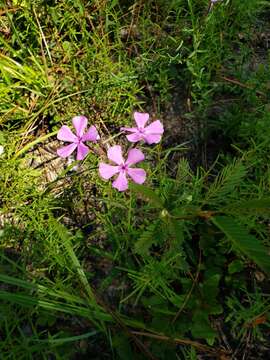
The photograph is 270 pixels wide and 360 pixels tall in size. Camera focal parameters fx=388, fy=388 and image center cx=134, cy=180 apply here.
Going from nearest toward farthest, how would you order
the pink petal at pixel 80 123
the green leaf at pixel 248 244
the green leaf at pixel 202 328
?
the green leaf at pixel 248 244 → the green leaf at pixel 202 328 → the pink petal at pixel 80 123

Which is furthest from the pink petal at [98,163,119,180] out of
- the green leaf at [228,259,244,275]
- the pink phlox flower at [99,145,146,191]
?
the green leaf at [228,259,244,275]

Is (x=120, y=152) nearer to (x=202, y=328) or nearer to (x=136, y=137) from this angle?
(x=136, y=137)

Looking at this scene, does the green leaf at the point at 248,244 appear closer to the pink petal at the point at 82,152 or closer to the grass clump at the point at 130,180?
the grass clump at the point at 130,180

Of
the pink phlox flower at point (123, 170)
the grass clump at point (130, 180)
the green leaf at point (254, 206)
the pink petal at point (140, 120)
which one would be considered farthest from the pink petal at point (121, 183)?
the green leaf at point (254, 206)

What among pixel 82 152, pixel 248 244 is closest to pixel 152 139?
pixel 82 152

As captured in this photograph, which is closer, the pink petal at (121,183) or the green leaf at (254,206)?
the green leaf at (254,206)

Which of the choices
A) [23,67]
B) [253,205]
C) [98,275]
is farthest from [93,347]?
[23,67]

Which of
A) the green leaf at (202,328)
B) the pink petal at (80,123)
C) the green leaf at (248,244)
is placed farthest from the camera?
the pink petal at (80,123)
